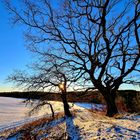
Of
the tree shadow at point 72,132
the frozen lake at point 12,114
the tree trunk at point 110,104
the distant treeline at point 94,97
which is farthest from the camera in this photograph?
the frozen lake at point 12,114

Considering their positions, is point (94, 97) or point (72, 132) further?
point (94, 97)

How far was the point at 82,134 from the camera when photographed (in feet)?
41.8

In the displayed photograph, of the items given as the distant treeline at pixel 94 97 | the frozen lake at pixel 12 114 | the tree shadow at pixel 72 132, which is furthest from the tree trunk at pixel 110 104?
the frozen lake at pixel 12 114

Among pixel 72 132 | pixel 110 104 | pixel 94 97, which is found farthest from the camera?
pixel 94 97

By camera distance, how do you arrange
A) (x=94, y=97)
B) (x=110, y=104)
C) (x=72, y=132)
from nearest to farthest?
(x=72, y=132) < (x=110, y=104) < (x=94, y=97)

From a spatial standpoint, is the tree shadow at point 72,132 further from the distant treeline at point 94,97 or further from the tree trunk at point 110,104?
the tree trunk at point 110,104

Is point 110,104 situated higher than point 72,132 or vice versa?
Result: point 110,104

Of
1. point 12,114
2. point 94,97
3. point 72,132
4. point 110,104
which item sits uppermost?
point 94,97

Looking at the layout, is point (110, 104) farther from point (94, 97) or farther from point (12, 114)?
point (12, 114)

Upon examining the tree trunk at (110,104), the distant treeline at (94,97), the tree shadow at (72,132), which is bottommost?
the tree shadow at (72,132)

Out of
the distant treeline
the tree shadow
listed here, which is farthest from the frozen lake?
the tree shadow

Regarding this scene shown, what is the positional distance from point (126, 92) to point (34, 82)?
1761 centimetres

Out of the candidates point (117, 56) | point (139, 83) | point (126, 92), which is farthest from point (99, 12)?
point (126, 92)

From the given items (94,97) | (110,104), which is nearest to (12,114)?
(94,97)
